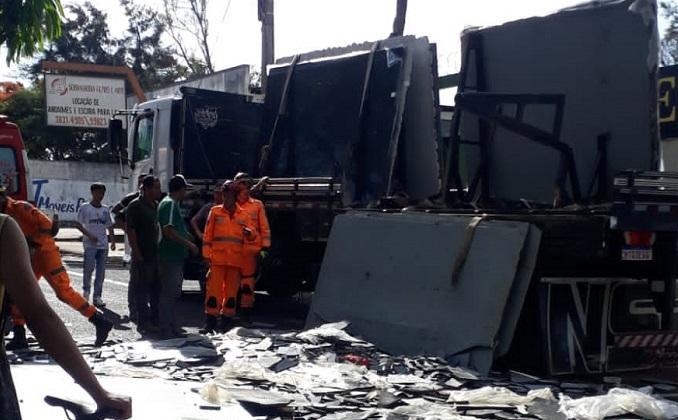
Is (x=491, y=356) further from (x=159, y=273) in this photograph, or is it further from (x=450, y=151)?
(x=159, y=273)

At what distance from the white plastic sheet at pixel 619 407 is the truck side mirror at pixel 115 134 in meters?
10.1

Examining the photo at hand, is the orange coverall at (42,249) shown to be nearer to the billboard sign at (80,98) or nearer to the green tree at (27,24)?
the green tree at (27,24)

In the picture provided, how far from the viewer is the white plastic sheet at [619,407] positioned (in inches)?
235

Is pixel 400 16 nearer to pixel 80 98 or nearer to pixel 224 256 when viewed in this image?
pixel 224 256

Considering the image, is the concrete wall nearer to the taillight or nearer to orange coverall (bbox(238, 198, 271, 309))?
orange coverall (bbox(238, 198, 271, 309))

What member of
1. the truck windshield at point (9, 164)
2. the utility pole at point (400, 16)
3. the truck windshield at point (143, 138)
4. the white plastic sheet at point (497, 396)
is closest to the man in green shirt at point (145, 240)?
the truck windshield at point (9, 164)

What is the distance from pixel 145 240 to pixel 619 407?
5.75 m

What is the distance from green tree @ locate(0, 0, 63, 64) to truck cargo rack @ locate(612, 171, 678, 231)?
14.9 ft

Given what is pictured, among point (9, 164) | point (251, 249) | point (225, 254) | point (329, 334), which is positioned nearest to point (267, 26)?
point (9, 164)

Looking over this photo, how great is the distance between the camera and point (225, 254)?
10031 millimetres

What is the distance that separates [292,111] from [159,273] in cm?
310

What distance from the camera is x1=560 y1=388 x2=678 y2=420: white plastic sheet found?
5.98m

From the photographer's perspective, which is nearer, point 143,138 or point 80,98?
point 143,138

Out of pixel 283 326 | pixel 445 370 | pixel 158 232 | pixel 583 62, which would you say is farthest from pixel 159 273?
pixel 583 62
